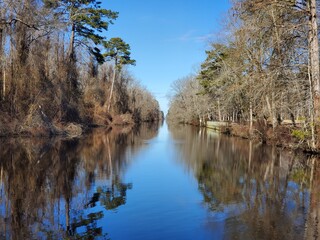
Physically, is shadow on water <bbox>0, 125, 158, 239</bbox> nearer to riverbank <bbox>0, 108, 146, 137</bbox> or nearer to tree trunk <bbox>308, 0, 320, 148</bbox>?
tree trunk <bbox>308, 0, 320, 148</bbox>

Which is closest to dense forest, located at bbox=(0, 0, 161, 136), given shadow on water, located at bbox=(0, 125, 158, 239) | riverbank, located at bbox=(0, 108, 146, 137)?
riverbank, located at bbox=(0, 108, 146, 137)

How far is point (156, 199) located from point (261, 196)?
2.71 meters

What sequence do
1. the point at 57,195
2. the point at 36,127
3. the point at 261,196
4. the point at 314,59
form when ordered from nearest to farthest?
the point at 57,195 < the point at 261,196 < the point at 314,59 < the point at 36,127

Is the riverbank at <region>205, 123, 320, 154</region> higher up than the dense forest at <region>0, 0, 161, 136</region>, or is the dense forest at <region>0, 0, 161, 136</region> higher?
the dense forest at <region>0, 0, 161, 136</region>

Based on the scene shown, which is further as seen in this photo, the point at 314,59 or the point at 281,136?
the point at 281,136

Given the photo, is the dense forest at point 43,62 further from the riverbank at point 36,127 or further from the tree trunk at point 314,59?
the tree trunk at point 314,59

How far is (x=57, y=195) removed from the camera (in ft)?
29.5

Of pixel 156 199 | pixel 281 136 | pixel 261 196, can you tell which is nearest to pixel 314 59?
pixel 281 136

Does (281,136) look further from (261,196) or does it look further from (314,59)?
(261,196)

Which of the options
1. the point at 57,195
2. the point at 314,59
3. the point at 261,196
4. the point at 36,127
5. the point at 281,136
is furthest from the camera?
the point at 36,127

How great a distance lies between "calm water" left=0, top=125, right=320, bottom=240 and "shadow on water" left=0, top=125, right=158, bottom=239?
18 millimetres

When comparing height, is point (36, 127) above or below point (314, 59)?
below

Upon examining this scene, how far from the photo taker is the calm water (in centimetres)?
648

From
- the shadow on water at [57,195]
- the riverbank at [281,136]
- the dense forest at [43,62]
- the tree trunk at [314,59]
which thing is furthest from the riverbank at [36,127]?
the tree trunk at [314,59]
